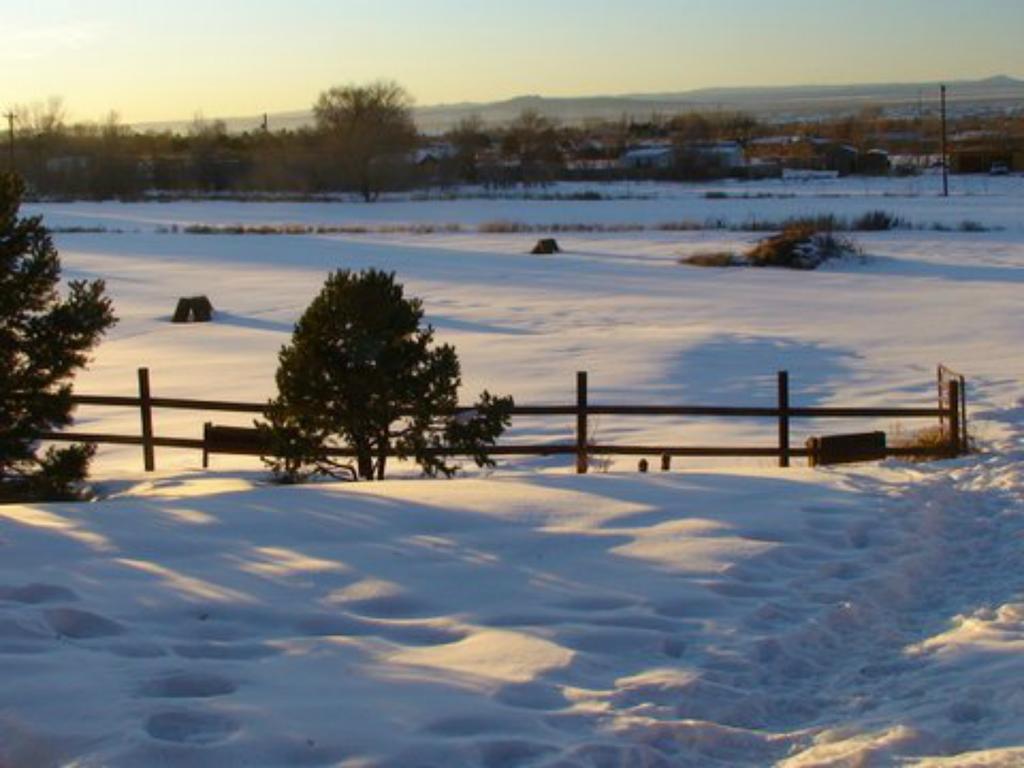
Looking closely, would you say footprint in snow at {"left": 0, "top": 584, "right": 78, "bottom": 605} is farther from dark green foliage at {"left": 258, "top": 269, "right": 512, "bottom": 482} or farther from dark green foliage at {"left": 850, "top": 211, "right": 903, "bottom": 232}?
dark green foliage at {"left": 850, "top": 211, "right": 903, "bottom": 232}

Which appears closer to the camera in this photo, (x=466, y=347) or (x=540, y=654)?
(x=540, y=654)

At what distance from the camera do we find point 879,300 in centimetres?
3550

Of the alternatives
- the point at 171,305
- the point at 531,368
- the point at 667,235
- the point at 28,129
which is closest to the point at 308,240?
the point at 667,235

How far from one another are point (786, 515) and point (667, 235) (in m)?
48.0

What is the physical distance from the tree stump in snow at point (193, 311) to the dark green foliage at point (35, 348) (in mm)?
20706

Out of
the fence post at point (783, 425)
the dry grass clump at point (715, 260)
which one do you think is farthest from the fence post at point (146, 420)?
the dry grass clump at point (715, 260)

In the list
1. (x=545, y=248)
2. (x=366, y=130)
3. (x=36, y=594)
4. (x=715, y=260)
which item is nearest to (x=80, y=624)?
(x=36, y=594)

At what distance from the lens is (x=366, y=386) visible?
12.7m

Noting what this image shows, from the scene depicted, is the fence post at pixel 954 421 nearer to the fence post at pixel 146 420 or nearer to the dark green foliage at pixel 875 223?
the fence post at pixel 146 420

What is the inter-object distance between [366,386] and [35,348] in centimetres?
314

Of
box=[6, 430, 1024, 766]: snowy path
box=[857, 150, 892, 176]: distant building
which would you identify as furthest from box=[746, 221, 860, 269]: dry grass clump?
box=[857, 150, 892, 176]: distant building

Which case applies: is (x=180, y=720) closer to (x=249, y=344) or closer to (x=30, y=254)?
(x=30, y=254)

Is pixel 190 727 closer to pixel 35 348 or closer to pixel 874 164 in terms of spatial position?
pixel 35 348

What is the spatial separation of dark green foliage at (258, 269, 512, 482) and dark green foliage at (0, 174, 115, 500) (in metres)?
1.92
